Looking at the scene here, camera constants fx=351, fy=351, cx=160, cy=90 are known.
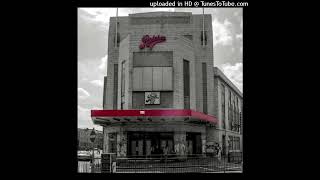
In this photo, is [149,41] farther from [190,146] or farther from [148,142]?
[190,146]

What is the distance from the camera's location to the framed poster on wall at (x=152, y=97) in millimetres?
35812

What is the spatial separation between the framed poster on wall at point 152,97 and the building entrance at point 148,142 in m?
3.35

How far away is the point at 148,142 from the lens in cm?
3447

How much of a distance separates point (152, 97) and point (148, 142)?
4610 millimetres

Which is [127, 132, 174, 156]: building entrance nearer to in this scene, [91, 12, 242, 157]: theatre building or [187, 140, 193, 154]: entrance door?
[91, 12, 242, 157]: theatre building

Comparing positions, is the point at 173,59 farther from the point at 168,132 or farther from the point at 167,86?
the point at 168,132

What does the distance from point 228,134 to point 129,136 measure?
19.9m

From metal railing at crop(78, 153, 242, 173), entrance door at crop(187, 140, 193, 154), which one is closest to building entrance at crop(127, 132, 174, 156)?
entrance door at crop(187, 140, 193, 154)

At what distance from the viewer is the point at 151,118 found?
31766 millimetres

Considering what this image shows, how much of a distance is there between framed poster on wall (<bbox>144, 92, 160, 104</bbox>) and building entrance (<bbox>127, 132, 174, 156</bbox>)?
3346mm

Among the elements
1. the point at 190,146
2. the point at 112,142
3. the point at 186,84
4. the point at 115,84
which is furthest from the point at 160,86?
the point at 112,142

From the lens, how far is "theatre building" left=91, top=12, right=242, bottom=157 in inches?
1341

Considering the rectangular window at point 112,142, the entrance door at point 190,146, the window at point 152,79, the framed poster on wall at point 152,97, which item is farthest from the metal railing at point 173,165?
the window at point 152,79

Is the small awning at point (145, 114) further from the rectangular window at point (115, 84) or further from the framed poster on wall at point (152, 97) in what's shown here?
the rectangular window at point (115, 84)
